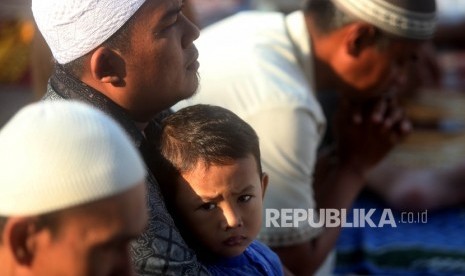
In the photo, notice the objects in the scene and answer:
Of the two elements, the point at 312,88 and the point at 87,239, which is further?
the point at 312,88

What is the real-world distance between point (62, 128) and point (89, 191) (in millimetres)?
90

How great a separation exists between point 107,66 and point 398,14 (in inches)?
47.2

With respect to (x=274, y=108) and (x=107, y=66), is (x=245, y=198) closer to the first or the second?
(x=107, y=66)

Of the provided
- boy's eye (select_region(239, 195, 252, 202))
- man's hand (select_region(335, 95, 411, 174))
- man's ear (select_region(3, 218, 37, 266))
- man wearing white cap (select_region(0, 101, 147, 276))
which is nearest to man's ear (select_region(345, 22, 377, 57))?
man's hand (select_region(335, 95, 411, 174))

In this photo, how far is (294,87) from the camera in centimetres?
270

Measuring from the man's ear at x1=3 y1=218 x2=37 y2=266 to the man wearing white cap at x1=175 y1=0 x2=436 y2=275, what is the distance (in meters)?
1.26

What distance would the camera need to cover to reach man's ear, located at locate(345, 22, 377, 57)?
293 cm

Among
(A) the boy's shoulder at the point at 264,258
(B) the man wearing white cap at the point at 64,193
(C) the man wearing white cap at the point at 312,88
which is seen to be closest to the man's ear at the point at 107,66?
(A) the boy's shoulder at the point at 264,258

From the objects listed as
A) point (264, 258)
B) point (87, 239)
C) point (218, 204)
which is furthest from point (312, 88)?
point (87, 239)

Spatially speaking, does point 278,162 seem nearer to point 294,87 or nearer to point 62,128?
point 294,87

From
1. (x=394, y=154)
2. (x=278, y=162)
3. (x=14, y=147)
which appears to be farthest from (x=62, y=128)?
(x=394, y=154)

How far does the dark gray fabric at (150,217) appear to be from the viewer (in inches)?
68.4

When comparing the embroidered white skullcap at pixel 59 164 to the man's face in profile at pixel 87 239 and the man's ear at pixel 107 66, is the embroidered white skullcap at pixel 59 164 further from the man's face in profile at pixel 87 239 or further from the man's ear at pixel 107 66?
the man's ear at pixel 107 66

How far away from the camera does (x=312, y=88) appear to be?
Result: 9.77ft
